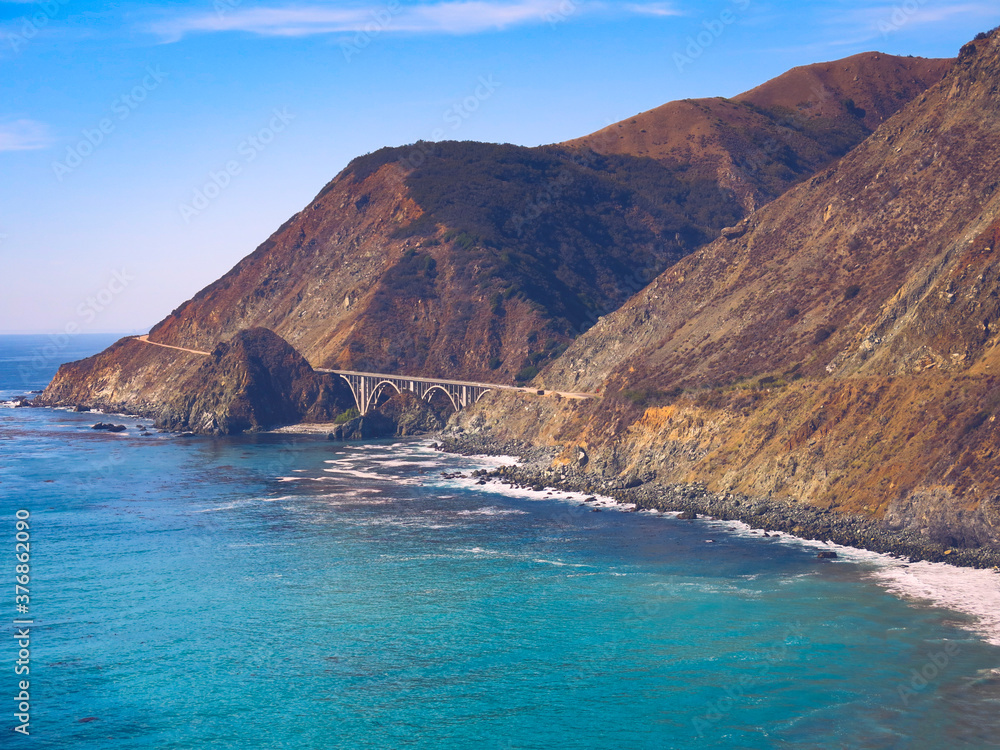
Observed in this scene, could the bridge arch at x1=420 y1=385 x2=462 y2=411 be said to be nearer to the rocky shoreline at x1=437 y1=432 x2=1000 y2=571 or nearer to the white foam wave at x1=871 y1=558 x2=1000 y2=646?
the rocky shoreline at x1=437 y1=432 x2=1000 y2=571

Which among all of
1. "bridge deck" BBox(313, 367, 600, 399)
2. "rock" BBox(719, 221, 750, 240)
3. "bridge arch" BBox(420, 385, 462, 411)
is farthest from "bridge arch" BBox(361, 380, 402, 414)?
"rock" BBox(719, 221, 750, 240)

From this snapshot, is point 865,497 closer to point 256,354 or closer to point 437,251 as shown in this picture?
point 256,354

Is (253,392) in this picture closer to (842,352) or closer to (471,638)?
(842,352)

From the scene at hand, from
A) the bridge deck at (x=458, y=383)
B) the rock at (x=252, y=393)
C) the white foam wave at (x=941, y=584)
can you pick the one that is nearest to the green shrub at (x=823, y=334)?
the bridge deck at (x=458, y=383)

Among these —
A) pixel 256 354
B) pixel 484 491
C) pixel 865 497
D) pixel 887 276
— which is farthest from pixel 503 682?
pixel 256 354

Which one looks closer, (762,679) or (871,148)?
(762,679)

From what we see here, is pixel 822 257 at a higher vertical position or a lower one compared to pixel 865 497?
higher
